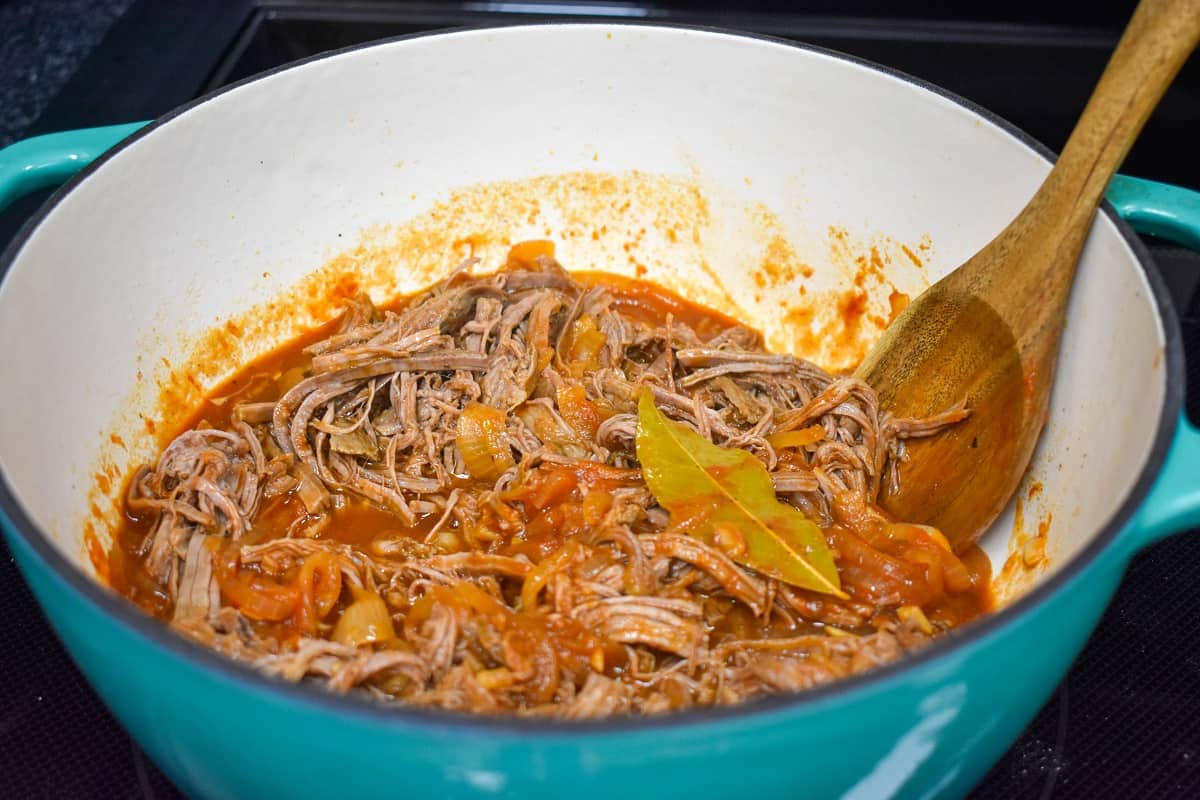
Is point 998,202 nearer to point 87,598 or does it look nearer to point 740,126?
point 740,126

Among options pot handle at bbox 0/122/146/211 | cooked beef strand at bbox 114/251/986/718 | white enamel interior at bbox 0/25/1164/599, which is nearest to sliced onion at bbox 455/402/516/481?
cooked beef strand at bbox 114/251/986/718

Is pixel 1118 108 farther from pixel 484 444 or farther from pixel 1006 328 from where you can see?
pixel 484 444

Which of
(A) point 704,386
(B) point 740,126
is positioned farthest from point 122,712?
(B) point 740,126

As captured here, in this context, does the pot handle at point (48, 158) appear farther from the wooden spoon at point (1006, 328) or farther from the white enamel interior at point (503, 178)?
the wooden spoon at point (1006, 328)

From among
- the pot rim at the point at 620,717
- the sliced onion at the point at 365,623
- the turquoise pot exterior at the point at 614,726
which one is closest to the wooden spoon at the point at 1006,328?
the pot rim at the point at 620,717

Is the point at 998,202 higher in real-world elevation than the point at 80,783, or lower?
higher

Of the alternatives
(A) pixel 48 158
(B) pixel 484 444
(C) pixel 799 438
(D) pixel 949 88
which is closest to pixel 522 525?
(B) pixel 484 444
